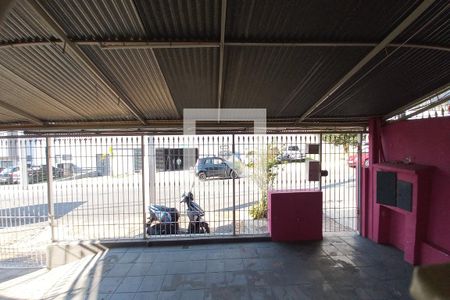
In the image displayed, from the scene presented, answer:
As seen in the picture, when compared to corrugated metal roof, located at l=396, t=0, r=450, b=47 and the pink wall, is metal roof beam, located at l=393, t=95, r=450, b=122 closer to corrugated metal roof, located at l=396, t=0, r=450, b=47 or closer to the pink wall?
the pink wall

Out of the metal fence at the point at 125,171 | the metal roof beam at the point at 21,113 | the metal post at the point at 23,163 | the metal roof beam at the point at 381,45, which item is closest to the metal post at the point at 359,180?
the metal fence at the point at 125,171

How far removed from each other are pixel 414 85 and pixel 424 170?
129cm

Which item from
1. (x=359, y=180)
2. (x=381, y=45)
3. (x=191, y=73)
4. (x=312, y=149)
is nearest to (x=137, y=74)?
(x=191, y=73)

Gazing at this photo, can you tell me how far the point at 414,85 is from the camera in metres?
4.15

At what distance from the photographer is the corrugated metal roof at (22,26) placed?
237 centimetres

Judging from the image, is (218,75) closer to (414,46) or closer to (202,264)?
(414,46)

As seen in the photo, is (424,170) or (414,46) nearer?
(414,46)

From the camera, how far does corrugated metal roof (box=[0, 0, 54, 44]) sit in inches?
93.2

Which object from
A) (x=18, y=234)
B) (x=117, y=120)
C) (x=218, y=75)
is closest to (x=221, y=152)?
(x=117, y=120)

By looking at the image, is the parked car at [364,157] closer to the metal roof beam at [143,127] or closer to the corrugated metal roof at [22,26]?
the metal roof beam at [143,127]

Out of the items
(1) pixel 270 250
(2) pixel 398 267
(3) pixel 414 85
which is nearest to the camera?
(3) pixel 414 85

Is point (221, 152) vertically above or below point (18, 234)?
above

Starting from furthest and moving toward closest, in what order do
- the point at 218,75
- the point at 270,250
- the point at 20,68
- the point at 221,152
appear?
the point at 221,152
the point at 270,250
the point at 218,75
the point at 20,68

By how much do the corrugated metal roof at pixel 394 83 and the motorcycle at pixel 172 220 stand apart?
10.6 ft
